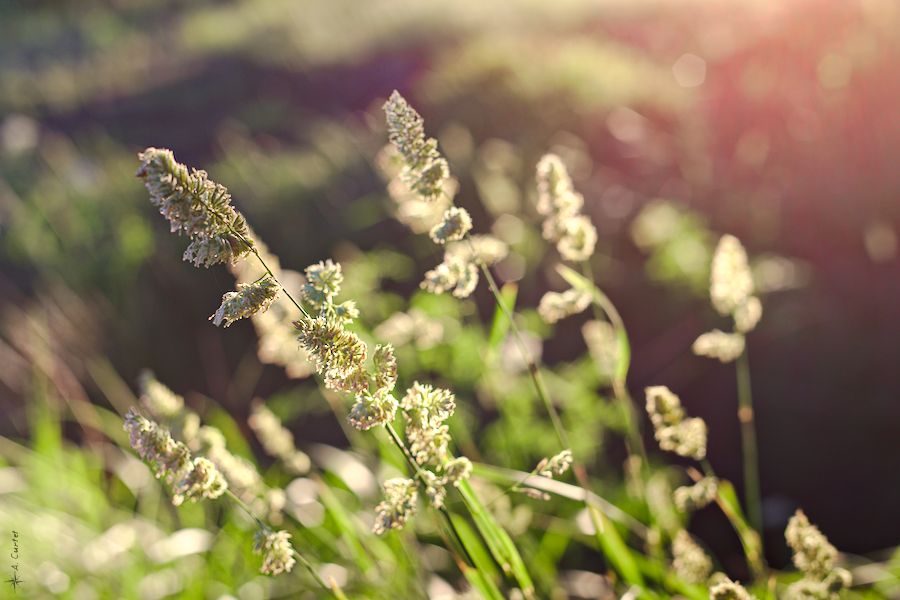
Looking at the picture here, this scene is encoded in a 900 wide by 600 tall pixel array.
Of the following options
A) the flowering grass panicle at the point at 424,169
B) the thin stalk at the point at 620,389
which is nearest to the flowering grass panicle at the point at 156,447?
the flowering grass panicle at the point at 424,169

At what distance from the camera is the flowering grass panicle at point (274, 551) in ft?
3.50

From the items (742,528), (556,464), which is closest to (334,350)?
(556,464)

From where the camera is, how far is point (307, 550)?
2182 millimetres

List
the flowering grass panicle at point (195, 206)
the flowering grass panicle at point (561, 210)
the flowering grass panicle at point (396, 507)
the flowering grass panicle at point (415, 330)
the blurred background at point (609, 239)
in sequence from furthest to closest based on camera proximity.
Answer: the blurred background at point (609, 239)
the flowering grass panicle at point (415, 330)
the flowering grass panicle at point (561, 210)
the flowering grass panicle at point (396, 507)
the flowering grass panicle at point (195, 206)

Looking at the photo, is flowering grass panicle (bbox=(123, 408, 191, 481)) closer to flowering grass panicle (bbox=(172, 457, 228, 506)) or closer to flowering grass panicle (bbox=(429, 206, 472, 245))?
flowering grass panicle (bbox=(172, 457, 228, 506))

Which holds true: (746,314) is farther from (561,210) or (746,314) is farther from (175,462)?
(175,462)

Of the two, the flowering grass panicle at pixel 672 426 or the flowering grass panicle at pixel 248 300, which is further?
the flowering grass panicle at pixel 672 426

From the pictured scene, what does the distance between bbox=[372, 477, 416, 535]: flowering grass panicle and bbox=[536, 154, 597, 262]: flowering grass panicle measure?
49 cm

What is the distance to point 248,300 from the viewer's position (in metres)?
0.95

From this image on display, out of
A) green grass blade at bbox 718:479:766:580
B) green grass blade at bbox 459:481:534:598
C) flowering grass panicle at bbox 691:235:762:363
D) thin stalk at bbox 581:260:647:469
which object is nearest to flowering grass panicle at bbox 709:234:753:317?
flowering grass panicle at bbox 691:235:762:363

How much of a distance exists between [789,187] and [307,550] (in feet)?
8.73

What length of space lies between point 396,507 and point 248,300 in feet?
1.02

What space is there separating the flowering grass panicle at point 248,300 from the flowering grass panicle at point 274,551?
1.01 ft

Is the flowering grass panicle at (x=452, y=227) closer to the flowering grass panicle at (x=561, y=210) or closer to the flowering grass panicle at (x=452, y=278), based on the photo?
the flowering grass panicle at (x=452, y=278)
